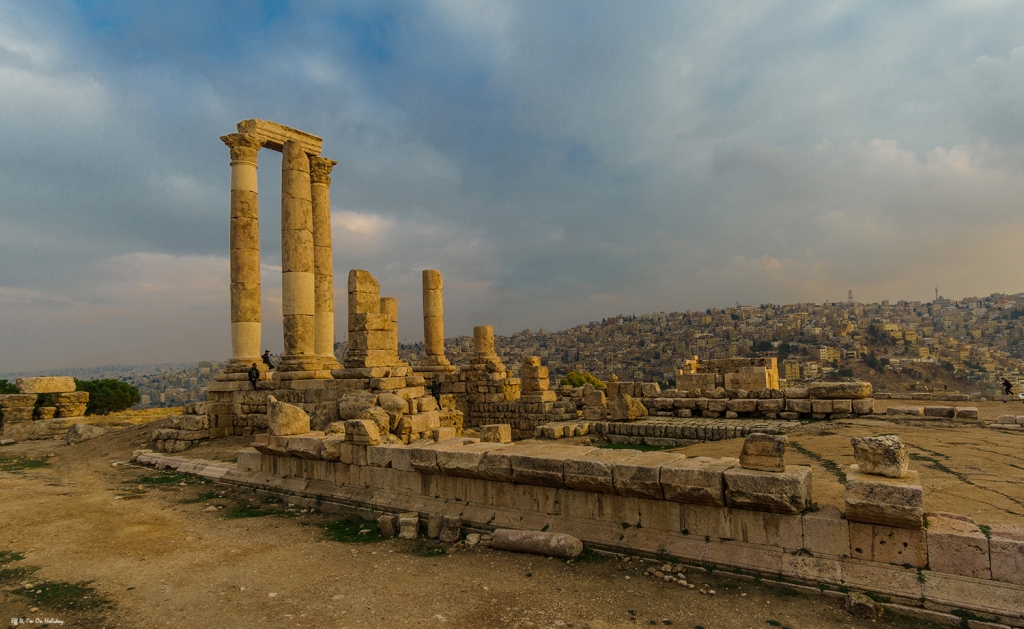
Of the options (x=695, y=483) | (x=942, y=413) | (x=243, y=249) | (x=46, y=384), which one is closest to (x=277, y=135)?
(x=243, y=249)

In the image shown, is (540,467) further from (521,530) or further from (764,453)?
(764,453)

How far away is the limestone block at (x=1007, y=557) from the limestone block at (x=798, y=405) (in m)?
9.22

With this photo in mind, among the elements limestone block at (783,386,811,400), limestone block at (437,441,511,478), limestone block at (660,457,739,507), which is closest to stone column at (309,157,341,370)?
limestone block at (437,441,511,478)

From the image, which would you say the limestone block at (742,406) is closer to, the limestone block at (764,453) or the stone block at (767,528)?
the limestone block at (764,453)

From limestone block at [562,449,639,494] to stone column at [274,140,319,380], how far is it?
1126 cm

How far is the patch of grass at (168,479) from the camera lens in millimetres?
9681

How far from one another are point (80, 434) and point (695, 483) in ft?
Result: 57.2

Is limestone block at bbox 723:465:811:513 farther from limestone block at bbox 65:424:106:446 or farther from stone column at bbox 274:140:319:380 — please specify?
limestone block at bbox 65:424:106:446

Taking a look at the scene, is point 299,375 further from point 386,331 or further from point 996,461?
point 996,461

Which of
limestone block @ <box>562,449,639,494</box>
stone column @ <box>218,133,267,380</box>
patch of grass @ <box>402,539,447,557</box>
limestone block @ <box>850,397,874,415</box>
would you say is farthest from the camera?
stone column @ <box>218,133,267,380</box>

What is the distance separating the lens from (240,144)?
15477mm

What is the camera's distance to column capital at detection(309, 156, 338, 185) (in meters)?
17.2

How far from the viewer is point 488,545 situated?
5.87 m

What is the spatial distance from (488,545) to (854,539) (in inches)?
135
